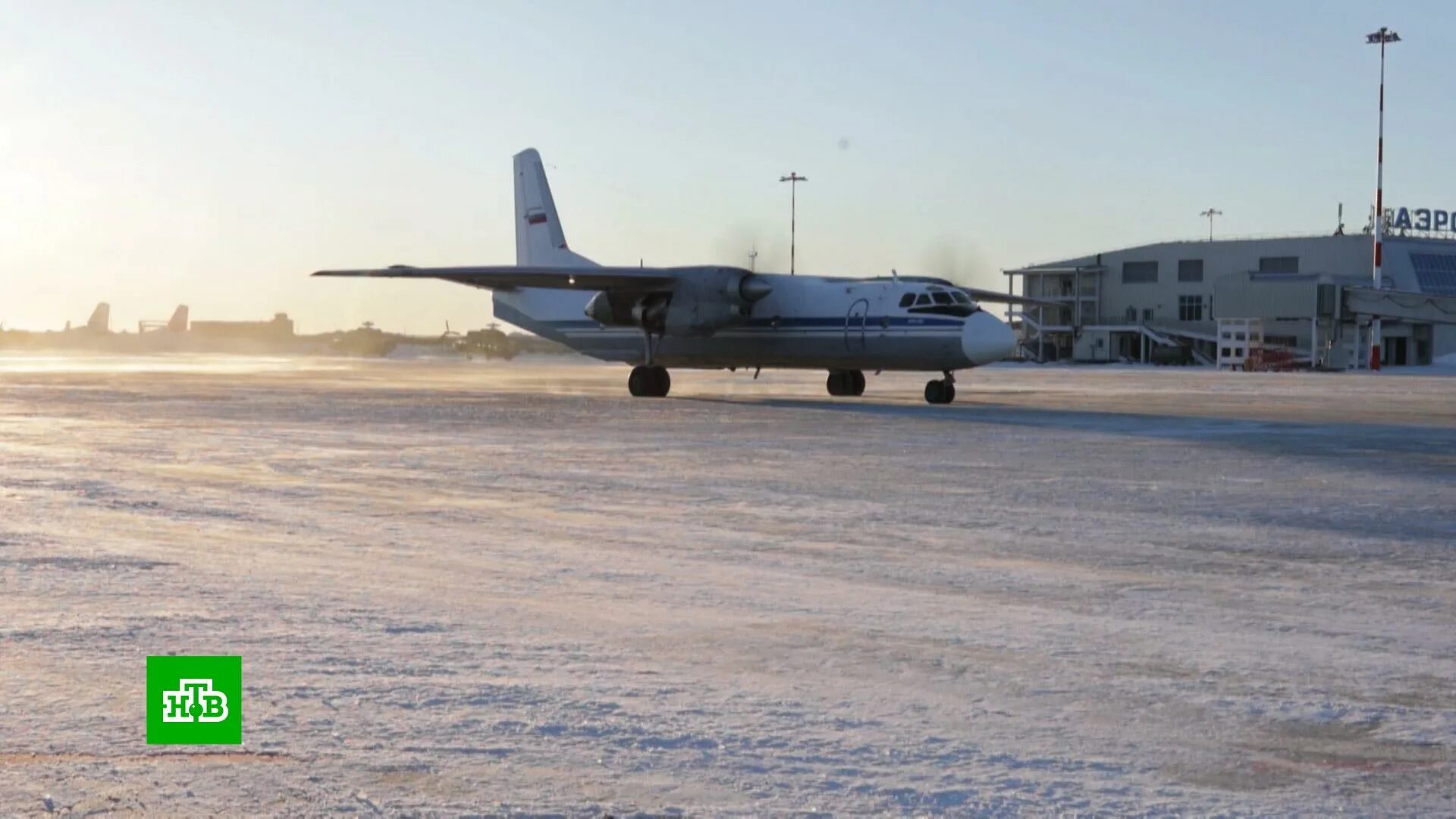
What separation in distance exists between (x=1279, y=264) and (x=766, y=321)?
70.7m

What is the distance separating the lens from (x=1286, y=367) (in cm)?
7375

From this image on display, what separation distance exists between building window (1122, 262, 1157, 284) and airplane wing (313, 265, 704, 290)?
2930 inches

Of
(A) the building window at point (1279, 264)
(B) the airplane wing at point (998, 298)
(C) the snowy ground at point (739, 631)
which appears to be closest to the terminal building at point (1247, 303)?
(A) the building window at point (1279, 264)

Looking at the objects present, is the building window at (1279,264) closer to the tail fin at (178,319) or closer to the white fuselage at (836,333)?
the white fuselage at (836,333)

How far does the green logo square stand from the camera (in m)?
5.12

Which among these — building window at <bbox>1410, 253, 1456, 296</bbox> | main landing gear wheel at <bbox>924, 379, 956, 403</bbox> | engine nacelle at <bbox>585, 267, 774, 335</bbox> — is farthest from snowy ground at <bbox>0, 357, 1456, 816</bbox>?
building window at <bbox>1410, 253, 1456, 296</bbox>

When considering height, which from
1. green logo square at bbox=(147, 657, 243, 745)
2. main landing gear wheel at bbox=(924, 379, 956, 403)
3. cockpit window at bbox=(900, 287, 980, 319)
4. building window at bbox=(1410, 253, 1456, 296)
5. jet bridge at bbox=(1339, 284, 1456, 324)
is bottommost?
green logo square at bbox=(147, 657, 243, 745)

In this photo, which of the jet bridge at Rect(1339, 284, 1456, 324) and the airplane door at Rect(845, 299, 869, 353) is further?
the jet bridge at Rect(1339, 284, 1456, 324)

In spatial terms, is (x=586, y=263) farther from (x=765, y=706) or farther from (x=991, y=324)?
(x=765, y=706)

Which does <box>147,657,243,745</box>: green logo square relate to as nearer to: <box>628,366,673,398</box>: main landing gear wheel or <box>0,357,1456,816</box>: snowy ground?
<box>0,357,1456,816</box>: snowy ground

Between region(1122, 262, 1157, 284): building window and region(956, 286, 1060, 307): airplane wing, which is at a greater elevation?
region(1122, 262, 1157, 284): building window

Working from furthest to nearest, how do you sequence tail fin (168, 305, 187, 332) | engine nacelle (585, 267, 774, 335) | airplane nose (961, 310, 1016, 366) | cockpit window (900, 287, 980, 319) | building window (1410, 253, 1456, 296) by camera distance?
1. tail fin (168, 305, 187, 332)
2. building window (1410, 253, 1456, 296)
3. engine nacelle (585, 267, 774, 335)
4. cockpit window (900, 287, 980, 319)
5. airplane nose (961, 310, 1016, 366)

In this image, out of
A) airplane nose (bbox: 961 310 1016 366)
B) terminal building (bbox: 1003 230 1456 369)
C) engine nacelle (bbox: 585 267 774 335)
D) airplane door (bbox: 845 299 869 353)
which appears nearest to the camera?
airplane nose (bbox: 961 310 1016 366)

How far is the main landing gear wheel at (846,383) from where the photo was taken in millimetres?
34906
